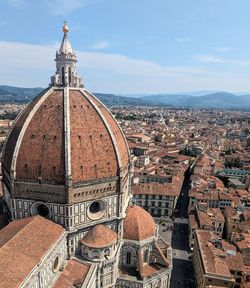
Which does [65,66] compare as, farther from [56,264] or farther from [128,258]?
[128,258]

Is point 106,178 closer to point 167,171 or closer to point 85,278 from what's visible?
point 85,278

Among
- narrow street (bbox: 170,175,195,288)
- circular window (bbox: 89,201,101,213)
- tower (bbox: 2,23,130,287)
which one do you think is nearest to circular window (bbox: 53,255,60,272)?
tower (bbox: 2,23,130,287)

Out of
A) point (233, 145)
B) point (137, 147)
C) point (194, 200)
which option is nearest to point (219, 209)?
point (194, 200)

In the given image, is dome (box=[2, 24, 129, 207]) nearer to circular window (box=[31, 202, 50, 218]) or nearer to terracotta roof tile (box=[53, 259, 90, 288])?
circular window (box=[31, 202, 50, 218])

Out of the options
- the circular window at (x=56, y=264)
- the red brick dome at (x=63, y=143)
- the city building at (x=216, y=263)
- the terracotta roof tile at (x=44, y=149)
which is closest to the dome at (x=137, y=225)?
the red brick dome at (x=63, y=143)

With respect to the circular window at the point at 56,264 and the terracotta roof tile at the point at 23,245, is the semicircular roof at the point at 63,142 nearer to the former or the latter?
the terracotta roof tile at the point at 23,245
